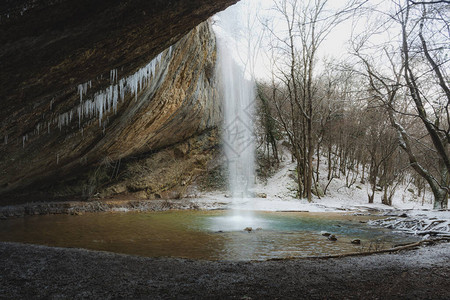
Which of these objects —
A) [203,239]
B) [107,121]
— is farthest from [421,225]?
[107,121]

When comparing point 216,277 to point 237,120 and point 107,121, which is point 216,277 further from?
point 237,120

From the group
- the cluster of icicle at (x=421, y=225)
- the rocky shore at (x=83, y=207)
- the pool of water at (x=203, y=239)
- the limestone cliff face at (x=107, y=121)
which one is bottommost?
the rocky shore at (x=83, y=207)

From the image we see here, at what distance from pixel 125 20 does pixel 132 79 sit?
4.31 meters

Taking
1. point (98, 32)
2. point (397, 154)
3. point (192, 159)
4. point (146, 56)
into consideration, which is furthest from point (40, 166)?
point (397, 154)

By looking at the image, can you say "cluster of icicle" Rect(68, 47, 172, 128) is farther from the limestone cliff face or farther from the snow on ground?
the snow on ground

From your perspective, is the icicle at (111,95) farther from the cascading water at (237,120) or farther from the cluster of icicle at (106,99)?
the cascading water at (237,120)

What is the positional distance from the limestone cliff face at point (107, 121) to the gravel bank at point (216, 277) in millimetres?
3566

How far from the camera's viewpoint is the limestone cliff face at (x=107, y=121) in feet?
21.8

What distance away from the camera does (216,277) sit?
284cm

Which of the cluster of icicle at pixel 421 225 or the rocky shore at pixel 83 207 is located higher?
the cluster of icicle at pixel 421 225

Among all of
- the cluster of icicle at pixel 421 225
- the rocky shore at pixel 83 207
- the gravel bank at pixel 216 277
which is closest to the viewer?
the gravel bank at pixel 216 277

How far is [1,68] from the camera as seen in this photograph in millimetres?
3318

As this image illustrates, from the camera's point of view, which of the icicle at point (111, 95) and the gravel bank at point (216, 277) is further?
the icicle at point (111, 95)

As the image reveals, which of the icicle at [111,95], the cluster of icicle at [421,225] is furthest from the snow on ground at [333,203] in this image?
the icicle at [111,95]
